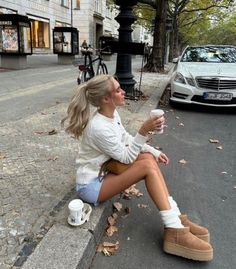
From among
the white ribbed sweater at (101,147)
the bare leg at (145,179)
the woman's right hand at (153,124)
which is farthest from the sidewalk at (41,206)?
the woman's right hand at (153,124)

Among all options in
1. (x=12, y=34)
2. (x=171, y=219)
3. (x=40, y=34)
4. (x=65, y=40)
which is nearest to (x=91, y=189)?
(x=171, y=219)

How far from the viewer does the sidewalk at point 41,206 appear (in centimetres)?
230

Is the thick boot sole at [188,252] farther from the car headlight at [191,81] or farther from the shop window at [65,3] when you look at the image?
the shop window at [65,3]

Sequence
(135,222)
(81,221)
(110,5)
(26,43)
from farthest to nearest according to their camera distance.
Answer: (110,5) < (26,43) < (135,222) < (81,221)

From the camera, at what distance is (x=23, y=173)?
360 cm

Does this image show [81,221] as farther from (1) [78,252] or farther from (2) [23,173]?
(2) [23,173]

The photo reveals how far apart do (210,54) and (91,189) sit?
7312mm

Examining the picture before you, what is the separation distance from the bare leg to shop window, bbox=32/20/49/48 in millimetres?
29758

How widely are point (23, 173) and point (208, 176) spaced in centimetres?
210

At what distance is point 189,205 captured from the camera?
338 cm

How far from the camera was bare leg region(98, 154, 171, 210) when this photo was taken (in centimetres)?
267

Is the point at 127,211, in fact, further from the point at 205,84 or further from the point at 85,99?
the point at 205,84

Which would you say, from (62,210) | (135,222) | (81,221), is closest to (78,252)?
(81,221)

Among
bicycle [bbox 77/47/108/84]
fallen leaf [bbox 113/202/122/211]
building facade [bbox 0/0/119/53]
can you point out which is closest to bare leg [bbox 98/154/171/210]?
fallen leaf [bbox 113/202/122/211]
